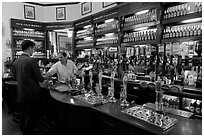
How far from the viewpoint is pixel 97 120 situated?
197 cm

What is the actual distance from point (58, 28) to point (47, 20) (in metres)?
0.78

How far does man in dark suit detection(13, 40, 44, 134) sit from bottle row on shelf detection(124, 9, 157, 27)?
8.81 feet

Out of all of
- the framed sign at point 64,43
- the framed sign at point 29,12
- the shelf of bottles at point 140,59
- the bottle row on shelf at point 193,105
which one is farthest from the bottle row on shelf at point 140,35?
the framed sign at point 29,12

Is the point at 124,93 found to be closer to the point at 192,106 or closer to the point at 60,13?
the point at 192,106

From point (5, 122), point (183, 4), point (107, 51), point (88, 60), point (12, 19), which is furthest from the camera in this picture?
point (12, 19)

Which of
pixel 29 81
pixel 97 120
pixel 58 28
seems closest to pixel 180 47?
pixel 97 120

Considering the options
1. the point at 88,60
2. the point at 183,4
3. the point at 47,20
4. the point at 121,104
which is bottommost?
the point at 121,104

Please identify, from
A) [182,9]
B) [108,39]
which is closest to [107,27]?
[108,39]

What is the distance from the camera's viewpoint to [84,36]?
20.6ft

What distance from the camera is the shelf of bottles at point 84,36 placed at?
603 centimetres

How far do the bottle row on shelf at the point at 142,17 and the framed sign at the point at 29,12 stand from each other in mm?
Answer: 4359

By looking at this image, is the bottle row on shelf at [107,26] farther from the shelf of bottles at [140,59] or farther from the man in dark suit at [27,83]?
the man in dark suit at [27,83]

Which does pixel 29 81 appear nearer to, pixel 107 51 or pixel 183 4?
pixel 107 51

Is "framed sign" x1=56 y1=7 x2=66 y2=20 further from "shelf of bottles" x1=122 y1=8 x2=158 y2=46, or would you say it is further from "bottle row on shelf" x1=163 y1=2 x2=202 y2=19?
"bottle row on shelf" x1=163 y1=2 x2=202 y2=19
